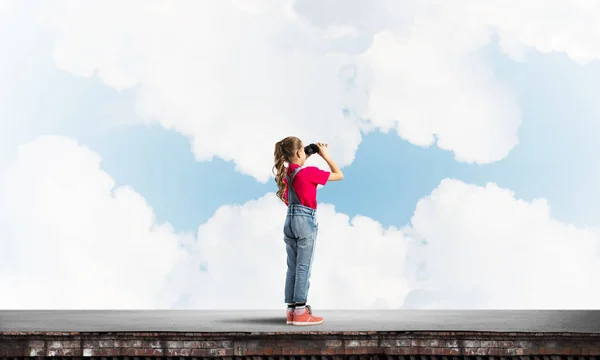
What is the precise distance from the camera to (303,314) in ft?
29.0

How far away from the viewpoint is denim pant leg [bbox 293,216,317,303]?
8898 mm

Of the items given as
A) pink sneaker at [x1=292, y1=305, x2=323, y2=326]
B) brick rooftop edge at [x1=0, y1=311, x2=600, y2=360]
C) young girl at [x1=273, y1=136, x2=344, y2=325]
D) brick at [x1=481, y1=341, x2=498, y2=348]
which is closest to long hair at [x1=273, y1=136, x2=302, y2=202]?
young girl at [x1=273, y1=136, x2=344, y2=325]

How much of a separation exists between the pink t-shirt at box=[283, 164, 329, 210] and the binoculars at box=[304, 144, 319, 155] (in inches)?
11.4

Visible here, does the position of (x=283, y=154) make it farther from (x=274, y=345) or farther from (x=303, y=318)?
(x=274, y=345)

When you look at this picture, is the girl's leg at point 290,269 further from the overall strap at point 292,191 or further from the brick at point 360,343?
the brick at point 360,343

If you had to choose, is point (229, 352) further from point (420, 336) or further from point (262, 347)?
point (420, 336)

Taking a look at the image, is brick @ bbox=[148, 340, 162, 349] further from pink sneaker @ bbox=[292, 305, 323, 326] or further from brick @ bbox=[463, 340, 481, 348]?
brick @ bbox=[463, 340, 481, 348]

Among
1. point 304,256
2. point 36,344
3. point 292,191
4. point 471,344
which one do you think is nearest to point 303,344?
point 471,344

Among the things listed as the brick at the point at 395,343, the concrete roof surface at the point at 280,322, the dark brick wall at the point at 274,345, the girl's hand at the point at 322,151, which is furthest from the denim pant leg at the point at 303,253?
the brick at the point at 395,343

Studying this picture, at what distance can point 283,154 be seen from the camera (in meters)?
9.10

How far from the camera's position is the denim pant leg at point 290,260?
904 cm

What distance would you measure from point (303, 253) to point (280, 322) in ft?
2.98

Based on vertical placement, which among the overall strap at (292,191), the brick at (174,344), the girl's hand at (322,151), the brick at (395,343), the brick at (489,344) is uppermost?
the girl's hand at (322,151)

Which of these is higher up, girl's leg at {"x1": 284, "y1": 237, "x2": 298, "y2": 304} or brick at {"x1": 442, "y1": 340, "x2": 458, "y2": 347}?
girl's leg at {"x1": 284, "y1": 237, "x2": 298, "y2": 304}
